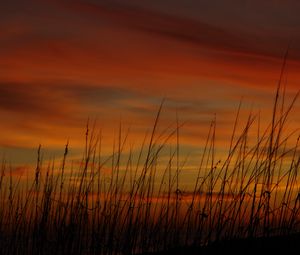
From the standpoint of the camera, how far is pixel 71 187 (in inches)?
A: 189

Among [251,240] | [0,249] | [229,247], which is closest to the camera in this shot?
[251,240]

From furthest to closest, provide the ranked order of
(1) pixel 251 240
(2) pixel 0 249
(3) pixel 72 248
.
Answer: (2) pixel 0 249 < (3) pixel 72 248 < (1) pixel 251 240

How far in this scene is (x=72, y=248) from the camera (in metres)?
4.57

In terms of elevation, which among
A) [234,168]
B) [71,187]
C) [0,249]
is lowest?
[0,249]

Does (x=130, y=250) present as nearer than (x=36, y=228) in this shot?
Yes

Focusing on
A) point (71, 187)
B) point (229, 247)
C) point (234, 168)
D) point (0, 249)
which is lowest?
point (0, 249)

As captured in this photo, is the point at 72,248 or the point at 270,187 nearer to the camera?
the point at 270,187

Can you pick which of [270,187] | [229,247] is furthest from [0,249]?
[270,187]

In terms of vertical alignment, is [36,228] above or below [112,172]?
below

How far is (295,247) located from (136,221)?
1256 millimetres

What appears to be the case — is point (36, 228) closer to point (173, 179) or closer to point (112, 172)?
point (112, 172)

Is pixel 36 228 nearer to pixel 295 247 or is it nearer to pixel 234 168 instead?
pixel 234 168

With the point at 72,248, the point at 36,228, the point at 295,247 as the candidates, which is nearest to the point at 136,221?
the point at 72,248

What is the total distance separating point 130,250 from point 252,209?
105cm
